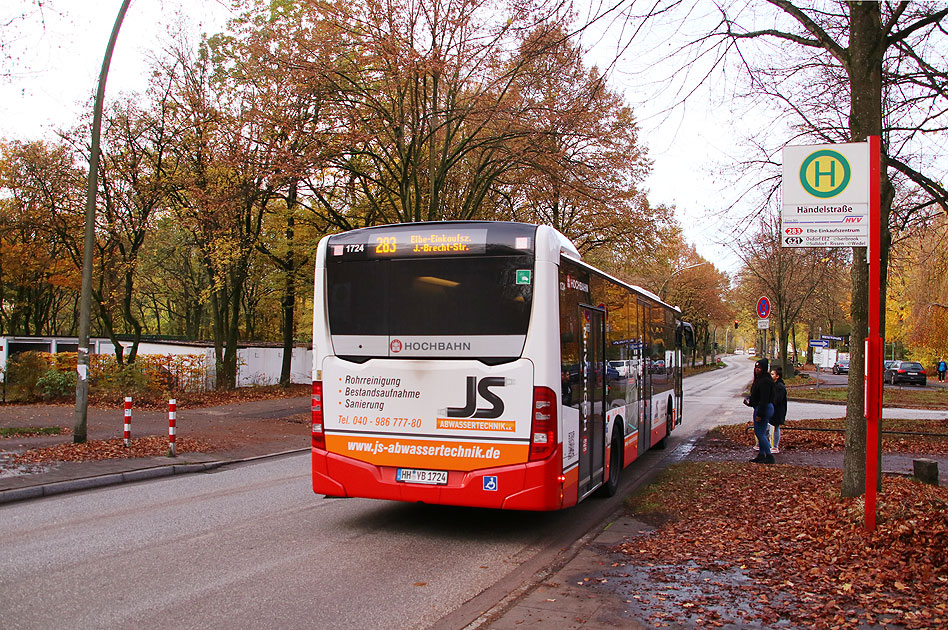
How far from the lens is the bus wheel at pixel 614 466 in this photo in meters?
9.75

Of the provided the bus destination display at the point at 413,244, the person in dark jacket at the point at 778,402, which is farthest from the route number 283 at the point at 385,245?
the person in dark jacket at the point at 778,402

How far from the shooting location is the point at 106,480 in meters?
10.7

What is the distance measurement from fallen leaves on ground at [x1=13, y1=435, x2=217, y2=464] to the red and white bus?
21.2 ft

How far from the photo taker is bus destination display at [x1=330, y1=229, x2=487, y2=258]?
746 cm

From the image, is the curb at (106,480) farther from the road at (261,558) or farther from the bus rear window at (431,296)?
the bus rear window at (431,296)

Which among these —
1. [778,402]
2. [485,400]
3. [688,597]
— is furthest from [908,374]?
[688,597]

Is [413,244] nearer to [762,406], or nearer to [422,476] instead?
[422,476]

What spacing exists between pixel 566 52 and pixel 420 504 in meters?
5.70

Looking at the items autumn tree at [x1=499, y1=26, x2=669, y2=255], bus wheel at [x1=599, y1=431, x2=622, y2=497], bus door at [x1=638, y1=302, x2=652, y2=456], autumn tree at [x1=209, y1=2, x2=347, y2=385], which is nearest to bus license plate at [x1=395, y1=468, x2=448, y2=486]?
bus wheel at [x1=599, y1=431, x2=622, y2=497]

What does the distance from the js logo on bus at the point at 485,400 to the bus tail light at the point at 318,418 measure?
5.01ft

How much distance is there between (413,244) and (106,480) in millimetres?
6523

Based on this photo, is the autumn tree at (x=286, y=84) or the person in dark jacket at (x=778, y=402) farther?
the autumn tree at (x=286, y=84)

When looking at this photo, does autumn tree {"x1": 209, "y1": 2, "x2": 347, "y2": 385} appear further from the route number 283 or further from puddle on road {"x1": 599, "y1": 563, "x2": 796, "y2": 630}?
puddle on road {"x1": 599, "y1": 563, "x2": 796, "y2": 630}

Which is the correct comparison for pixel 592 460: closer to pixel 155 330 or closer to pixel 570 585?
pixel 570 585
